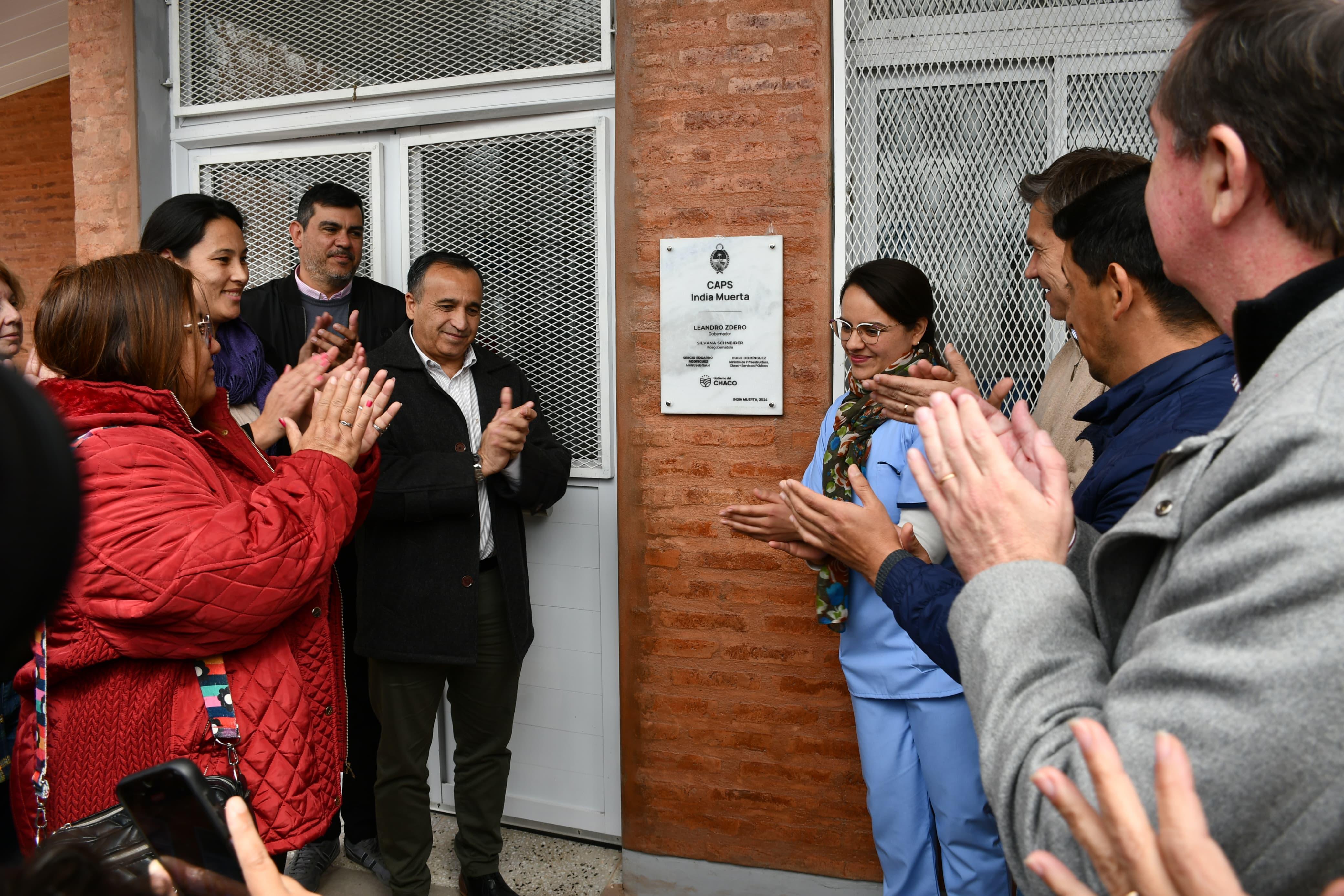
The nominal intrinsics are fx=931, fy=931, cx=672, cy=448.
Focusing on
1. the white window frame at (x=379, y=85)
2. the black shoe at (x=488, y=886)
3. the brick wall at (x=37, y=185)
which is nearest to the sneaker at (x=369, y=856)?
the black shoe at (x=488, y=886)

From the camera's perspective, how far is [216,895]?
854 mm

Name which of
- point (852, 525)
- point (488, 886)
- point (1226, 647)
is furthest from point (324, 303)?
point (1226, 647)

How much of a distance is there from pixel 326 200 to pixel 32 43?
15.1ft

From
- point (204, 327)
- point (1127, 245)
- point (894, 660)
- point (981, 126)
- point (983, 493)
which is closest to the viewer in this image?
point (983, 493)

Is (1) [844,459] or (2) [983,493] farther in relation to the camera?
(1) [844,459]

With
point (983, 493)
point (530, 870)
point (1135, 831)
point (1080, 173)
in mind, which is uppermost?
point (1080, 173)

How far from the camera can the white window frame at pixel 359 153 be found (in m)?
3.75

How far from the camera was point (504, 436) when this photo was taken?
3.03m

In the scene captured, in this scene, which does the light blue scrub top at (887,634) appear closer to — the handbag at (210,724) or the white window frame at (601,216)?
the white window frame at (601,216)

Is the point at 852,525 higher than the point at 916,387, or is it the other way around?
the point at 916,387

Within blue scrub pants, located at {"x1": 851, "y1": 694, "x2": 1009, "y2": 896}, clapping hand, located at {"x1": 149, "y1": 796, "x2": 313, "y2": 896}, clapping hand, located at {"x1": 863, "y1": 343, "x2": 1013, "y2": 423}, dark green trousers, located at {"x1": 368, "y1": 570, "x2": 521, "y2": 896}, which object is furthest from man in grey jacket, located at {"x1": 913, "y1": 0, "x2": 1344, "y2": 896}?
dark green trousers, located at {"x1": 368, "y1": 570, "x2": 521, "y2": 896}

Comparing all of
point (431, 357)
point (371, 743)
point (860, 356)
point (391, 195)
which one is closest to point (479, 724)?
point (371, 743)

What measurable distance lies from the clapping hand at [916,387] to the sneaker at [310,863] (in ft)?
8.57

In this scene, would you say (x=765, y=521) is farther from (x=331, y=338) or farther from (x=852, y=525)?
(x=331, y=338)
